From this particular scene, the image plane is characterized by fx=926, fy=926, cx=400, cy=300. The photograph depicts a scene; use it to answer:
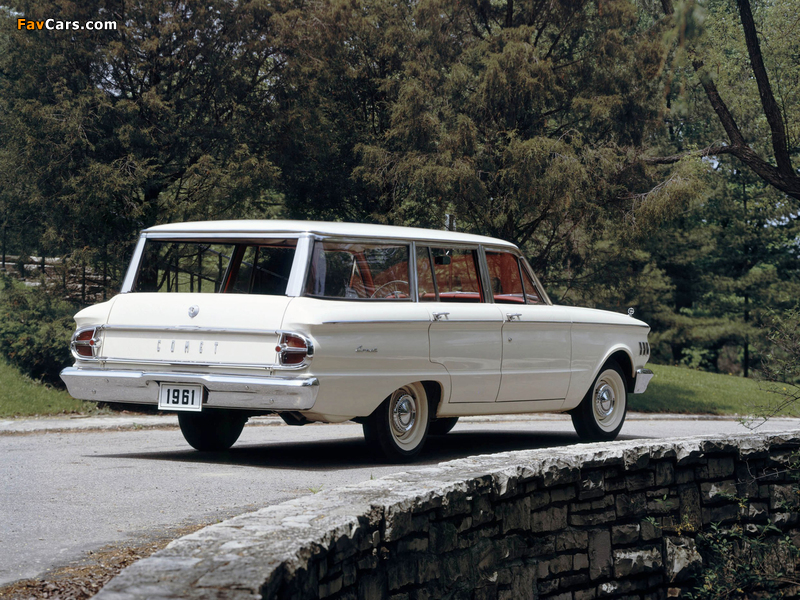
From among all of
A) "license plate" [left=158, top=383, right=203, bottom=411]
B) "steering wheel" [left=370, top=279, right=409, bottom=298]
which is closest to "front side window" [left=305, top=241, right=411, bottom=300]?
"steering wheel" [left=370, top=279, right=409, bottom=298]

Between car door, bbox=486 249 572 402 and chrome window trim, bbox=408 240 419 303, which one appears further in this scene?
car door, bbox=486 249 572 402

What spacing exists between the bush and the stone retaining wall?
1019 cm

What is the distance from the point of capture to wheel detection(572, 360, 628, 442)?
9.43m

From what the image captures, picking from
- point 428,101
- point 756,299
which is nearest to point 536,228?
point 428,101

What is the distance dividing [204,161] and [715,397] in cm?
1309

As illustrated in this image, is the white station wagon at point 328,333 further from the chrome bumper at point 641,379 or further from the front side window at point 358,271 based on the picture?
the chrome bumper at point 641,379

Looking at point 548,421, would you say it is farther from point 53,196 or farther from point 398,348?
point 53,196

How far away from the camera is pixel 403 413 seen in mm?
7762

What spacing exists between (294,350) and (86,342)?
75.3 inches

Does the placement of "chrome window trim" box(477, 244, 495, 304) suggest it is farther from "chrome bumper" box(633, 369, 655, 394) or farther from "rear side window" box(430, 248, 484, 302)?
"chrome bumper" box(633, 369, 655, 394)

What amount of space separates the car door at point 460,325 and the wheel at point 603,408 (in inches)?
60.1

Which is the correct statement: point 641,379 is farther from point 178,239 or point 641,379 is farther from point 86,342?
point 86,342

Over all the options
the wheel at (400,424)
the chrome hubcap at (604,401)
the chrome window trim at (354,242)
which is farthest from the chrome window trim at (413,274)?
the chrome hubcap at (604,401)

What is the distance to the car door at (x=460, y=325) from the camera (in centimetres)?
789
